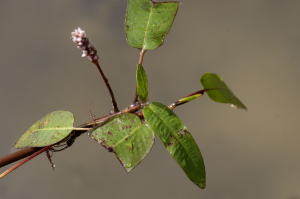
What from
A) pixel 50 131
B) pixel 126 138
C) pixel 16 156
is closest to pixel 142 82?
pixel 126 138

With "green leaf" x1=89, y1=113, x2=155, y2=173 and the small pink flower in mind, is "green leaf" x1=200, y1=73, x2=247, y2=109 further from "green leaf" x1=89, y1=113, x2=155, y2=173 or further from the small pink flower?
the small pink flower

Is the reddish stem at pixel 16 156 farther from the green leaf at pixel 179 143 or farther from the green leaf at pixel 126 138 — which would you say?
the green leaf at pixel 179 143

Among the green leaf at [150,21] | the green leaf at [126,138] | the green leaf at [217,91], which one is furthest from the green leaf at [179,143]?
the green leaf at [150,21]

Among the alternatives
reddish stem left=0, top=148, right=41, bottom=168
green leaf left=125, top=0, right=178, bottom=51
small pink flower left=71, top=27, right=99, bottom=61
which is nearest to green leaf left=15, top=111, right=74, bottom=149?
reddish stem left=0, top=148, right=41, bottom=168

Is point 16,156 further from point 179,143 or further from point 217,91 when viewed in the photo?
point 217,91

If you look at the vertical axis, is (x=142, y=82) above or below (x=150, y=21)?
below
